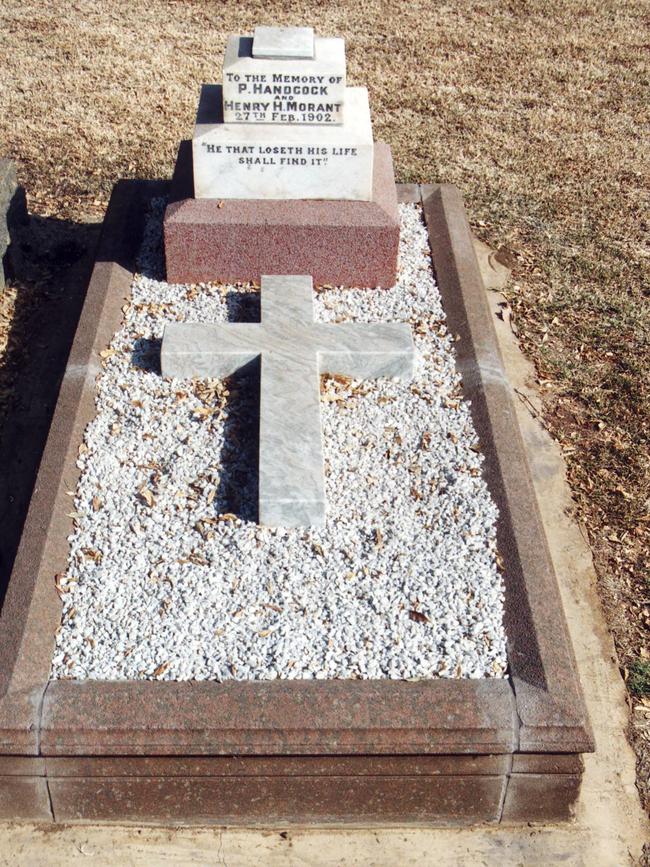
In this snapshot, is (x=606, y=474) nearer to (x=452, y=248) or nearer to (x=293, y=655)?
(x=452, y=248)

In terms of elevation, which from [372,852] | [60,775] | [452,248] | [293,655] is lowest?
[372,852]

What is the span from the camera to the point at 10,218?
7.20 metres

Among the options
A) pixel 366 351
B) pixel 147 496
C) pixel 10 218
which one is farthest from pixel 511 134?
pixel 147 496

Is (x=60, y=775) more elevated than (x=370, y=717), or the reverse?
(x=370, y=717)

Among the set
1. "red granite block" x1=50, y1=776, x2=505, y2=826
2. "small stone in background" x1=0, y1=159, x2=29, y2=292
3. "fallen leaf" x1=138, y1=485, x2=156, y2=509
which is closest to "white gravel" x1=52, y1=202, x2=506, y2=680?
"fallen leaf" x1=138, y1=485, x2=156, y2=509

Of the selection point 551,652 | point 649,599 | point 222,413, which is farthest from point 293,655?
point 649,599

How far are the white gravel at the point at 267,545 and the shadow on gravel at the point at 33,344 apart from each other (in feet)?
2.37

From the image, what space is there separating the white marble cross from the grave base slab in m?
0.38

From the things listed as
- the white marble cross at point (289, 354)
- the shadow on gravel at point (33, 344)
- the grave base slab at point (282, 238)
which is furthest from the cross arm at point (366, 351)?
the shadow on gravel at point (33, 344)

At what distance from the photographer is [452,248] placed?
684cm

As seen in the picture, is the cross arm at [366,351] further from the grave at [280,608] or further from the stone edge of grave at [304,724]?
the stone edge of grave at [304,724]

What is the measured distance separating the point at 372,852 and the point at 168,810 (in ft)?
2.81

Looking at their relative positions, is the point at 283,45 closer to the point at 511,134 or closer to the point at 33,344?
the point at 33,344

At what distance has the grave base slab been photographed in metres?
6.19
